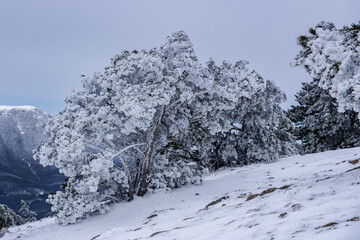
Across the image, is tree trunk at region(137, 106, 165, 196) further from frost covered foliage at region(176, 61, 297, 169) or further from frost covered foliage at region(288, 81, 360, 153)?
frost covered foliage at region(288, 81, 360, 153)

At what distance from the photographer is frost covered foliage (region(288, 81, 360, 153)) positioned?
19.9 metres

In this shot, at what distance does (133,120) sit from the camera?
361 inches

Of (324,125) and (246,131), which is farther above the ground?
(246,131)

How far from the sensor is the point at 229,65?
1302 centimetres

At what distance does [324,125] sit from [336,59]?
16.4 m

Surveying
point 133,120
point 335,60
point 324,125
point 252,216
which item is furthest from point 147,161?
point 324,125

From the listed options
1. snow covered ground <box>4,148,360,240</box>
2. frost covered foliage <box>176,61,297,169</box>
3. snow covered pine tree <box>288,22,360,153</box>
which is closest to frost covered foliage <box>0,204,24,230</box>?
snow covered ground <box>4,148,360,240</box>

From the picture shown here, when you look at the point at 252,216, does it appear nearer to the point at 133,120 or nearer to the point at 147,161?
the point at 133,120

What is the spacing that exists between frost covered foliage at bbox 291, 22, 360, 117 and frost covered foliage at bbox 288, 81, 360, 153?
1464 cm

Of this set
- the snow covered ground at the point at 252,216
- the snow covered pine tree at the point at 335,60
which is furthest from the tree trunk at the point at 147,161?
the snow covered pine tree at the point at 335,60

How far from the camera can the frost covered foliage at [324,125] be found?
1992 centimetres

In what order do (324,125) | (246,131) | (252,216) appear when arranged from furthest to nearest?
(324,125) < (246,131) < (252,216)

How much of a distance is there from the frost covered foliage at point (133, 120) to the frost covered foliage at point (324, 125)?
987 centimetres

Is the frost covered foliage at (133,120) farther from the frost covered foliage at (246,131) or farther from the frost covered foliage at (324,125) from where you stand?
the frost covered foliage at (324,125)
